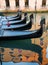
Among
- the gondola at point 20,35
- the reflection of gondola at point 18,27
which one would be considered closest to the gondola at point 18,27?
the reflection of gondola at point 18,27

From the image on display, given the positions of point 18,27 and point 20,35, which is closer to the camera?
point 20,35

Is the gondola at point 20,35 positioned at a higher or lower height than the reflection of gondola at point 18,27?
lower

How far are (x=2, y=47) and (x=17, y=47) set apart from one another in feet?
0.62

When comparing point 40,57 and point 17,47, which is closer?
point 40,57

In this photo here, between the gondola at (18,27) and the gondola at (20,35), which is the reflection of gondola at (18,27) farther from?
the gondola at (20,35)

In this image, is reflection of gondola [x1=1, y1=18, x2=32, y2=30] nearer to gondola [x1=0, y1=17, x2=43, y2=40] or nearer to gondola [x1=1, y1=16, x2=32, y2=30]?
gondola [x1=1, y1=16, x2=32, y2=30]

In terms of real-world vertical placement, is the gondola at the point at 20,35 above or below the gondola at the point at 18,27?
below

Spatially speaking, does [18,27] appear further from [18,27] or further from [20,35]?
[20,35]

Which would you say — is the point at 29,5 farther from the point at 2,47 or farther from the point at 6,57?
the point at 6,57

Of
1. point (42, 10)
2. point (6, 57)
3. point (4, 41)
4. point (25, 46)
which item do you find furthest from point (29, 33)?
point (42, 10)

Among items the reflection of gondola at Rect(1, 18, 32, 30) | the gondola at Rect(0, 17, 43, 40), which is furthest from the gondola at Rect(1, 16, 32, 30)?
the gondola at Rect(0, 17, 43, 40)

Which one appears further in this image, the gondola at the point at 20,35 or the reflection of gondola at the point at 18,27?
the reflection of gondola at the point at 18,27

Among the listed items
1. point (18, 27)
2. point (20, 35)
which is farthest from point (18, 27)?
point (20, 35)

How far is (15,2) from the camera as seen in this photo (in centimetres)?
490
